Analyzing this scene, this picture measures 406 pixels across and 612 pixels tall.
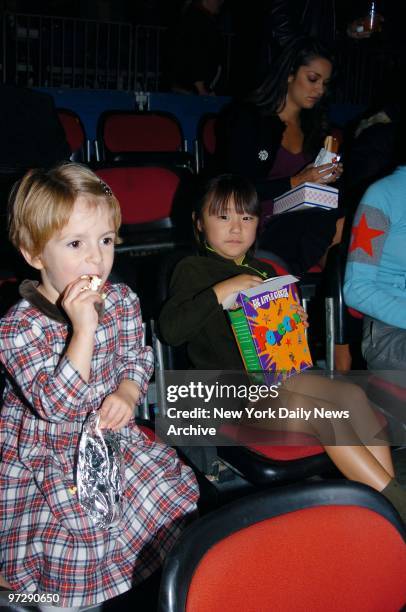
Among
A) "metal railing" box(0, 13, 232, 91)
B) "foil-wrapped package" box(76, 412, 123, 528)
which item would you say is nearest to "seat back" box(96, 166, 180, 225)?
"foil-wrapped package" box(76, 412, 123, 528)

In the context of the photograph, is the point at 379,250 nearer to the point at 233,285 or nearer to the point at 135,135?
the point at 233,285

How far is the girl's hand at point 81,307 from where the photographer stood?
147 centimetres

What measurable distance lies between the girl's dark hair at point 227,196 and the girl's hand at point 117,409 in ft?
2.84

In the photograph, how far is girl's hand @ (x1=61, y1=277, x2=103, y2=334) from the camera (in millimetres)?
1466

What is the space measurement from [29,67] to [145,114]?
2.91m

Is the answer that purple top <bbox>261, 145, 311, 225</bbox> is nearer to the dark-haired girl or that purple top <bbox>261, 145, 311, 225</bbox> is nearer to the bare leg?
the dark-haired girl

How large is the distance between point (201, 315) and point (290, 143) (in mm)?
1897

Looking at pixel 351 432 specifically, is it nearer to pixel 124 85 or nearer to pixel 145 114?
pixel 145 114

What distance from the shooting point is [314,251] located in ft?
10.3

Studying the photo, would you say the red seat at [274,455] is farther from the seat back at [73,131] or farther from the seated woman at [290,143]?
the seat back at [73,131]

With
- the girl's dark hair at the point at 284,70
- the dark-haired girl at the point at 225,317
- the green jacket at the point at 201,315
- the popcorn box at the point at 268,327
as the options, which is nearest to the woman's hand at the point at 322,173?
the girl's dark hair at the point at 284,70

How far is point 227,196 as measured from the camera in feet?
7.34

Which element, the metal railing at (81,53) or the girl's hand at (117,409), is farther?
the metal railing at (81,53)

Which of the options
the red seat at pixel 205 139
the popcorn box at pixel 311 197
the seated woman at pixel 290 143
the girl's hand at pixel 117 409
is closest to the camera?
the girl's hand at pixel 117 409
